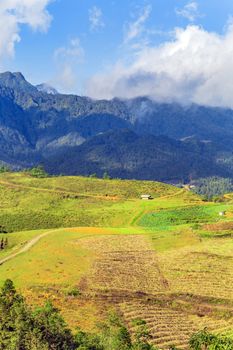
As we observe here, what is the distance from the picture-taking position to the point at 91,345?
192 ft

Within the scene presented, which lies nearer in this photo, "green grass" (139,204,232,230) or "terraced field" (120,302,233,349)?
"terraced field" (120,302,233,349)

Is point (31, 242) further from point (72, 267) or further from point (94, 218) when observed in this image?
→ point (94, 218)

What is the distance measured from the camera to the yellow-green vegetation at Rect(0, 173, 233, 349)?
8138 centimetres

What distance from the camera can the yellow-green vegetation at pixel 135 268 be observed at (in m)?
81.4

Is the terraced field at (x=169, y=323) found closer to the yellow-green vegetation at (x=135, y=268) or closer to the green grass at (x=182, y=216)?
the yellow-green vegetation at (x=135, y=268)

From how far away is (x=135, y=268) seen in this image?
101 meters

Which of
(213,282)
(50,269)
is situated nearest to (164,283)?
(213,282)

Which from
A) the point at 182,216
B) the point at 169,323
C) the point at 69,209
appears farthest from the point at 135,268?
the point at 69,209

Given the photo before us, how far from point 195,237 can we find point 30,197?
83673 mm

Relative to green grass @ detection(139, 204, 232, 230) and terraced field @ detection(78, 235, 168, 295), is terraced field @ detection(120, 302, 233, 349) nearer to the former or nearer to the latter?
terraced field @ detection(78, 235, 168, 295)

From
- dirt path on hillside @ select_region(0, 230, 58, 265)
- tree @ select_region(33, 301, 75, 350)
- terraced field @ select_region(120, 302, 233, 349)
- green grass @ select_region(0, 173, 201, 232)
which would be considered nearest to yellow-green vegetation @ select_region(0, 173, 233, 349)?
terraced field @ select_region(120, 302, 233, 349)

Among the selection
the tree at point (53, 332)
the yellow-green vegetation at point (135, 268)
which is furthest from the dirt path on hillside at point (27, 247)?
the tree at point (53, 332)

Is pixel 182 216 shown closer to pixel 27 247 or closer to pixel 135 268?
pixel 27 247

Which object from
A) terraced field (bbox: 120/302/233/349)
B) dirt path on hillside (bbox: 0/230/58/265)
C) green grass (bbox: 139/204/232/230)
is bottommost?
terraced field (bbox: 120/302/233/349)
